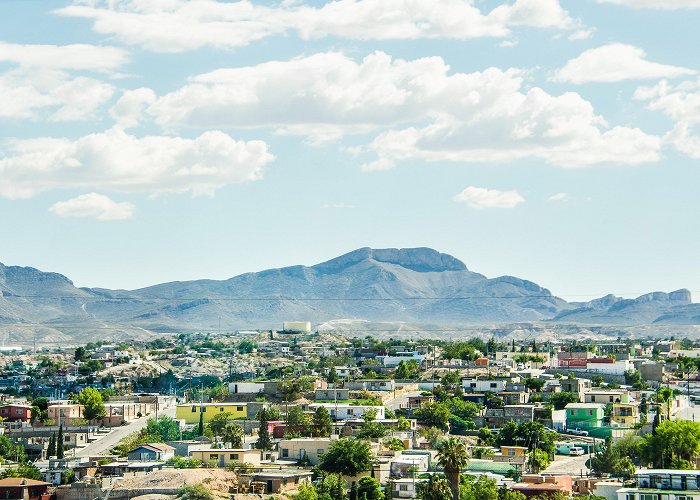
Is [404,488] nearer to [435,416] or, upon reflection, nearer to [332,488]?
[332,488]

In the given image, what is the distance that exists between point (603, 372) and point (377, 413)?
41961mm

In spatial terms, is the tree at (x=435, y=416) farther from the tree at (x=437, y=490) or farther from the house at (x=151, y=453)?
the tree at (x=437, y=490)

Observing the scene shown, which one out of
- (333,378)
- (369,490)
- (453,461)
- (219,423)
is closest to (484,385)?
(333,378)

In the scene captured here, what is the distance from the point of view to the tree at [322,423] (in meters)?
84.4

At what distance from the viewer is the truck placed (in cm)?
8562

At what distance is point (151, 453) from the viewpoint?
78.8 metres

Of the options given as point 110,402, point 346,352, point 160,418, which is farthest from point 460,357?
point 160,418

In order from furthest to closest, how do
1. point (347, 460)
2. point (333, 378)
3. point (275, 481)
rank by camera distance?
point (333, 378) → point (347, 460) → point (275, 481)

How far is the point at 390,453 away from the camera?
77.1 meters

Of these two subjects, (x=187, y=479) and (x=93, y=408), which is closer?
(x=187, y=479)

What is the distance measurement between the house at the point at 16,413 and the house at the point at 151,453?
2831cm

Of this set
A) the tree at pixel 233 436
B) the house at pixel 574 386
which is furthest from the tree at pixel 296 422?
the house at pixel 574 386

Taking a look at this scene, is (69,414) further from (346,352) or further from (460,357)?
(346,352)

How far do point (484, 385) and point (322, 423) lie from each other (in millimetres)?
26987
